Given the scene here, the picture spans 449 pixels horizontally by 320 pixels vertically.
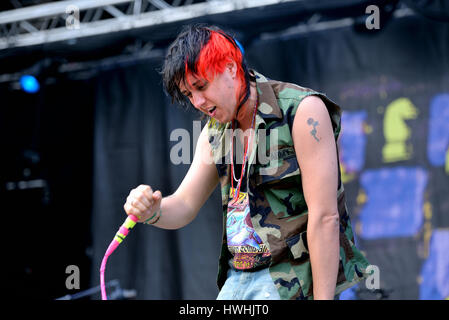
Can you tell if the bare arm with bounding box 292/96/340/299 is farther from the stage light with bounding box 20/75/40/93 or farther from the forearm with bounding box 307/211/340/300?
the stage light with bounding box 20/75/40/93

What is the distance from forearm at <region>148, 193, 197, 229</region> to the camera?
185cm

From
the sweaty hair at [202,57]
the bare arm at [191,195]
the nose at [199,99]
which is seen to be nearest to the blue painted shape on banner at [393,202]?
the bare arm at [191,195]

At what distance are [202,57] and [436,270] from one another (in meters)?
4.08

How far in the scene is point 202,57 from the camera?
5.43 ft

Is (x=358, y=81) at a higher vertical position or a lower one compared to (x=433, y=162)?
higher

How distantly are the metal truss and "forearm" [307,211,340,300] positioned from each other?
345 cm

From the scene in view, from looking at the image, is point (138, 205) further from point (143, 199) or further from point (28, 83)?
point (28, 83)

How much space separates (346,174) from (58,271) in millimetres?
3461

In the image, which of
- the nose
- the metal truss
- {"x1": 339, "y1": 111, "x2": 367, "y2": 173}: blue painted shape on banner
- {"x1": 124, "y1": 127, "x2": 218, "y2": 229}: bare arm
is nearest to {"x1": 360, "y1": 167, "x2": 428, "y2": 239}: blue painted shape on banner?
{"x1": 339, "y1": 111, "x2": 367, "y2": 173}: blue painted shape on banner

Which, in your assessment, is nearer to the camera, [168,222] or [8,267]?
[168,222]

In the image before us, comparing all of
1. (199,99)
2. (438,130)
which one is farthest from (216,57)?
(438,130)
